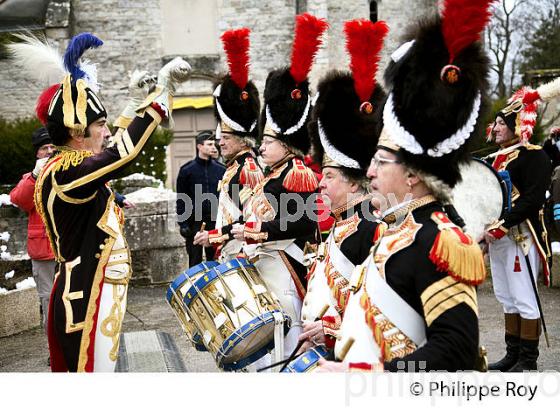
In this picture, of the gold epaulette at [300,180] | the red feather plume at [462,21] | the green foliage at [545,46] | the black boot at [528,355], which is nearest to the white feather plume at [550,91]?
the black boot at [528,355]

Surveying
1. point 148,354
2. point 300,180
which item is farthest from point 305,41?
point 148,354

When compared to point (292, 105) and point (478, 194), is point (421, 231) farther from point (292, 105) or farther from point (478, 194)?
point (292, 105)

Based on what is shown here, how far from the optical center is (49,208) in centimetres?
394

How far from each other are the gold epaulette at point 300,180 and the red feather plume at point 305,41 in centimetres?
68

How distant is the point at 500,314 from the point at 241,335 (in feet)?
15.0

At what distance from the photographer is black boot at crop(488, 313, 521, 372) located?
6066 millimetres

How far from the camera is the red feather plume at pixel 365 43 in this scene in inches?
148

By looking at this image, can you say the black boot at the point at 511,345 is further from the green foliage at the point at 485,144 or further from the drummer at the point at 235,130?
the drummer at the point at 235,130

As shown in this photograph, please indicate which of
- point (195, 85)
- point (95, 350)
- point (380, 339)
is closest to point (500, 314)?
point (95, 350)

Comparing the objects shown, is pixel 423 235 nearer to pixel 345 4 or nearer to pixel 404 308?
pixel 404 308

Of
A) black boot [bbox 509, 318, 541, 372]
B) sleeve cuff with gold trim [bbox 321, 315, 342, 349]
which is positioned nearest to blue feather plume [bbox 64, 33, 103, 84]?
sleeve cuff with gold trim [bbox 321, 315, 342, 349]

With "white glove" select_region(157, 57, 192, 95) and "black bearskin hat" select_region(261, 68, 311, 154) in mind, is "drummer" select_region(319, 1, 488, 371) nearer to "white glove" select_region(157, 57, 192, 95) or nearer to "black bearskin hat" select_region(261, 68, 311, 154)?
"white glove" select_region(157, 57, 192, 95)

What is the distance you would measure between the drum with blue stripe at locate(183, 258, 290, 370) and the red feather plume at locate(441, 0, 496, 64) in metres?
2.16

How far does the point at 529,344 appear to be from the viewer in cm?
595
